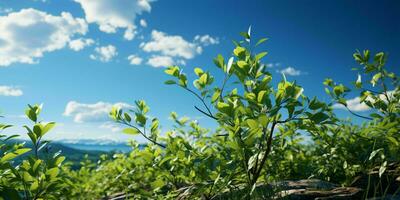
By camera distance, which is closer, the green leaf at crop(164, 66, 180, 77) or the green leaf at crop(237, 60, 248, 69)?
the green leaf at crop(237, 60, 248, 69)

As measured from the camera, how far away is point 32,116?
3467mm

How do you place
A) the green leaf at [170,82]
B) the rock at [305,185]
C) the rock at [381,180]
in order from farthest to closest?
the rock at [381,180] < the rock at [305,185] < the green leaf at [170,82]

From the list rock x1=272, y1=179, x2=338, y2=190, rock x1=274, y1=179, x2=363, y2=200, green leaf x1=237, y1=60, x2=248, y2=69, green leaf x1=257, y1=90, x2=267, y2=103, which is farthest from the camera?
rock x1=272, y1=179, x2=338, y2=190

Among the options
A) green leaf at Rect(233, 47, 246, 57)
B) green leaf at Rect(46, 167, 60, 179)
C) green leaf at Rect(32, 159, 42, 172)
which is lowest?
Answer: green leaf at Rect(46, 167, 60, 179)

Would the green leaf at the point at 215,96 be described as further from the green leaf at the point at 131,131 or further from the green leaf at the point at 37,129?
the green leaf at the point at 37,129

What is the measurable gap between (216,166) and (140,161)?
3.50 m

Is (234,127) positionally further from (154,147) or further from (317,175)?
(317,175)

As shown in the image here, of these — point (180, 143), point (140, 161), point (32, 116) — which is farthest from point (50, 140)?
point (140, 161)

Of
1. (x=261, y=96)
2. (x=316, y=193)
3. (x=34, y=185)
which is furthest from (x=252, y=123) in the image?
(x=316, y=193)

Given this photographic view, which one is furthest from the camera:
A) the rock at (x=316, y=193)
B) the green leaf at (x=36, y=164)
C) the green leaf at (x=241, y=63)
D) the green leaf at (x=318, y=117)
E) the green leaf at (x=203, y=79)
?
the rock at (x=316, y=193)

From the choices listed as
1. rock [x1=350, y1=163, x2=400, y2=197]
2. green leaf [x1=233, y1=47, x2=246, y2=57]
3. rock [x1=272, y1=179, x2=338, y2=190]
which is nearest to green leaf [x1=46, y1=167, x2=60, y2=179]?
green leaf [x1=233, y1=47, x2=246, y2=57]

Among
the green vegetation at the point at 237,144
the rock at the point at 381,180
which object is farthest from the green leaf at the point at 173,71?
the rock at the point at 381,180

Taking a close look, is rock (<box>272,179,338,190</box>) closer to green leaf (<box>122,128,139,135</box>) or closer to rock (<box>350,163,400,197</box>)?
rock (<box>350,163,400,197</box>)

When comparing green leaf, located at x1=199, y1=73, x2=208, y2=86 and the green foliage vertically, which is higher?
green leaf, located at x1=199, y1=73, x2=208, y2=86
